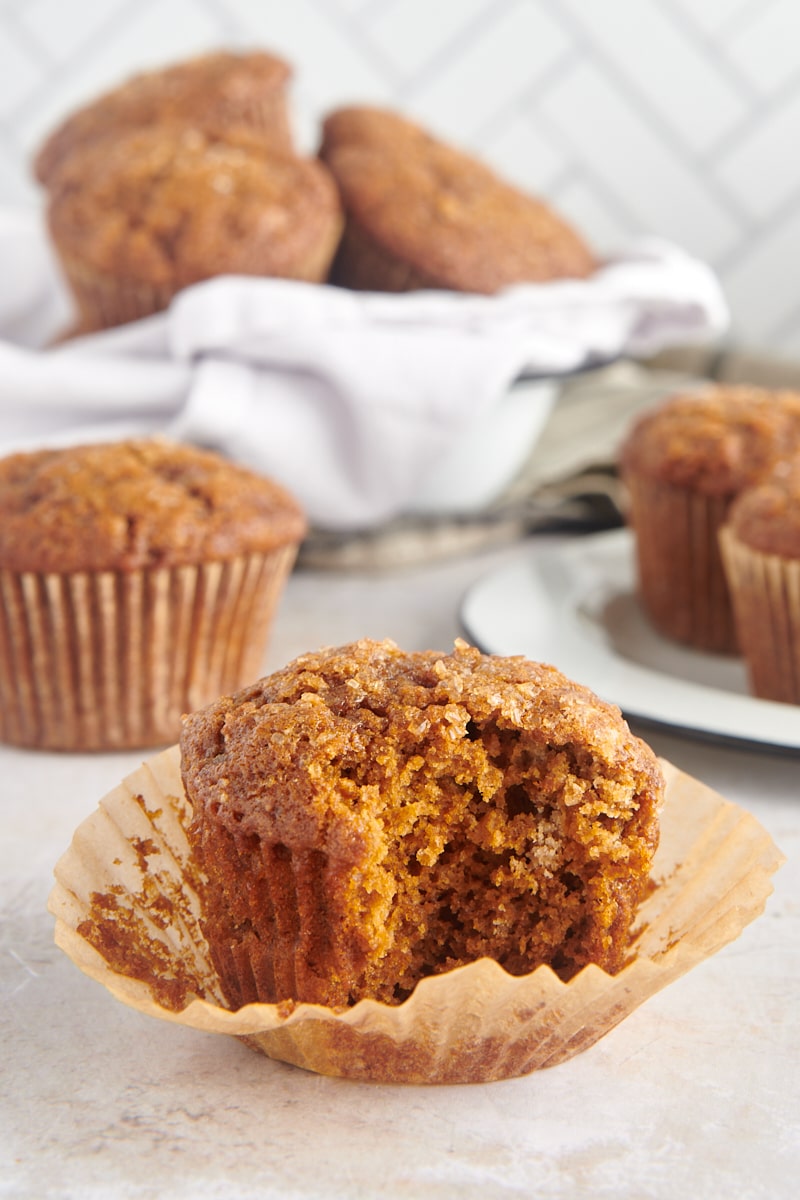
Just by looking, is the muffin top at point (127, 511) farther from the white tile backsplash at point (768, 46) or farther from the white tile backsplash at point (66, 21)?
the white tile backsplash at point (768, 46)

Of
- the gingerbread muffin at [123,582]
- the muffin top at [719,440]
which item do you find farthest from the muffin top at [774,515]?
the gingerbread muffin at [123,582]

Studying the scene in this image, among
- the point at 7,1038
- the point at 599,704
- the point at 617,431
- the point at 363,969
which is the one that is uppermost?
the point at 599,704

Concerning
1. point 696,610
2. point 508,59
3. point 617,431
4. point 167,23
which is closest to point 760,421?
point 696,610

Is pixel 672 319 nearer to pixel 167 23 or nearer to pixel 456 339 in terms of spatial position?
pixel 456 339

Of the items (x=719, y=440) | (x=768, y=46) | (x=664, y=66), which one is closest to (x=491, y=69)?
(x=664, y=66)

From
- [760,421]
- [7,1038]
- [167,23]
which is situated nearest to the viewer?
[7,1038]

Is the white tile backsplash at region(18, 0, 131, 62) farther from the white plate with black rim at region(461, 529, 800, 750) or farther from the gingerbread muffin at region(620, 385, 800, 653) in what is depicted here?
the gingerbread muffin at region(620, 385, 800, 653)

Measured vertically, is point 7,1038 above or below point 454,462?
above
